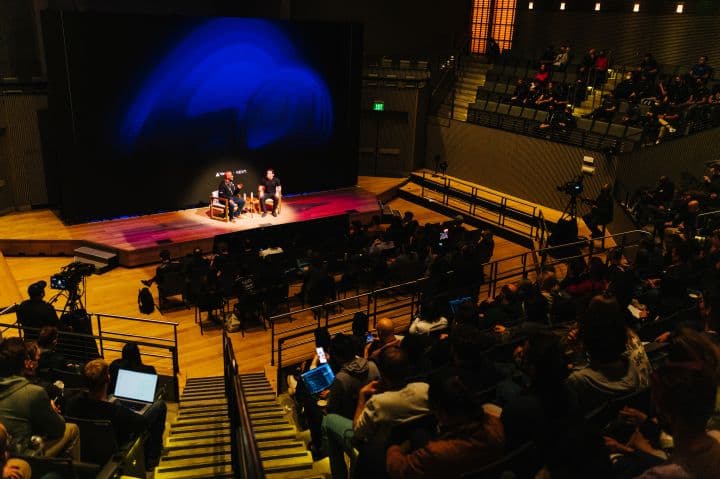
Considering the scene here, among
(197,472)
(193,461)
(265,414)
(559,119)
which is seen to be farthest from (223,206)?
(197,472)

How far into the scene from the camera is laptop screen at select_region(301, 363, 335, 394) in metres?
5.59

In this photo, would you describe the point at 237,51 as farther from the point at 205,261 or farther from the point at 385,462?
the point at 385,462

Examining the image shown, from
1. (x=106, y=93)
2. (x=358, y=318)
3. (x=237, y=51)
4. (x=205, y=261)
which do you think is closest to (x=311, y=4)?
(x=237, y=51)

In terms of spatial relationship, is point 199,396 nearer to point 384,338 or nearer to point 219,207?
point 384,338

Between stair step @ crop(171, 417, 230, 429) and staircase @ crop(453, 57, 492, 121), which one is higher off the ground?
staircase @ crop(453, 57, 492, 121)

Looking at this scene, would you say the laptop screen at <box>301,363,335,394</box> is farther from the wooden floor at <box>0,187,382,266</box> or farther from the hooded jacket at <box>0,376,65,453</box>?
the wooden floor at <box>0,187,382,266</box>

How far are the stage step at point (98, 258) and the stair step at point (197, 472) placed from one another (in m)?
8.48

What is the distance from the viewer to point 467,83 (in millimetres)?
19484

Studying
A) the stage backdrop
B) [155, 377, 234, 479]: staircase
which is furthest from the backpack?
the stage backdrop

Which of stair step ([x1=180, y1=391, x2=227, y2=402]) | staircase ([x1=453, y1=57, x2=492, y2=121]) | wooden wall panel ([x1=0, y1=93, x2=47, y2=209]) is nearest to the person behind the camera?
stair step ([x1=180, y1=391, x2=227, y2=402])

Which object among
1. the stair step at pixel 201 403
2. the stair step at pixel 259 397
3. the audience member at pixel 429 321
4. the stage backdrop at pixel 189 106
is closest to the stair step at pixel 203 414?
the stair step at pixel 201 403

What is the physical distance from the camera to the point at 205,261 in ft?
34.5

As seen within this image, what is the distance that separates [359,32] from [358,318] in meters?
12.0

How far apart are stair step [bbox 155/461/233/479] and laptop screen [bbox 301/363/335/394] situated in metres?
1.14
